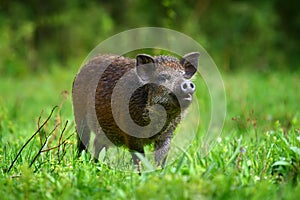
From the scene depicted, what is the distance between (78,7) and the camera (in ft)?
54.8

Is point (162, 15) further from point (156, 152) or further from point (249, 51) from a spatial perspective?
point (156, 152)

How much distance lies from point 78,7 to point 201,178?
1394cm

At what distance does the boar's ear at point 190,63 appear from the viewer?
16.3ft

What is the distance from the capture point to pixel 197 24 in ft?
50.5

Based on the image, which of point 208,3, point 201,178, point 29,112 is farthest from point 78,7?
point 201,178

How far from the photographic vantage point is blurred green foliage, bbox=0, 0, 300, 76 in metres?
15.9

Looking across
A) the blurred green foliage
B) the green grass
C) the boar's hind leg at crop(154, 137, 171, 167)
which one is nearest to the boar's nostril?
the green grass

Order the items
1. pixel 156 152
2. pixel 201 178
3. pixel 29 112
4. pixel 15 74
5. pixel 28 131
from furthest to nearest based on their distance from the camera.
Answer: pixel 15 74 → pixel 29 112 → pixel 28 131 → pixel 156 152 → pixel 201 178

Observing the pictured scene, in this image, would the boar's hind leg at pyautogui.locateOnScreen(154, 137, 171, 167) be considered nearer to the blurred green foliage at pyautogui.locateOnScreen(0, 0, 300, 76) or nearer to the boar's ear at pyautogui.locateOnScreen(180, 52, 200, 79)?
the boar's ear at pyautogui.locateOnScreen(180, 52, 200, 79)

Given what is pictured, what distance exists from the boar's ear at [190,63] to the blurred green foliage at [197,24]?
1015 cm

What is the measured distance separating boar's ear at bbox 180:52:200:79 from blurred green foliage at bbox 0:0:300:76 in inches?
400

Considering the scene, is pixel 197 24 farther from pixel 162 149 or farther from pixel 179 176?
pixel 179 176

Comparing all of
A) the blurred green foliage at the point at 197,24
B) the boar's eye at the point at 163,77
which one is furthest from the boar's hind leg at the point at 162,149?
the blurred green foliage at the point at 197,24

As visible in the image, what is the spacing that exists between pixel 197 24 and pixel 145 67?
1093 cm
